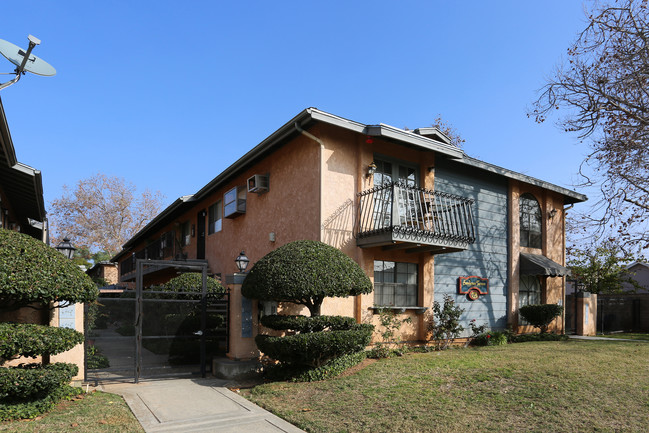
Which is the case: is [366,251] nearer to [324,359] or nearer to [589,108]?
[324,359]

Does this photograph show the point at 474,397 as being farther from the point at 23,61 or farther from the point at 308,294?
the point at 23,61

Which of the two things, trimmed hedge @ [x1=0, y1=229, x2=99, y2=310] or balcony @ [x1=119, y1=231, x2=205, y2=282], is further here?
balcony @ [x1=119, y1=231, x2=205, y2=282]

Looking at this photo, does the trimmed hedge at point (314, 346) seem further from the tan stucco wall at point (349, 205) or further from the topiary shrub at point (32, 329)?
the topiary shrub at point (32, 329)

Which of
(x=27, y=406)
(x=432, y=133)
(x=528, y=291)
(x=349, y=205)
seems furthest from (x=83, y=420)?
(x=528, y=291)

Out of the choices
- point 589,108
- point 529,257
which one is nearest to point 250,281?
point 529,257

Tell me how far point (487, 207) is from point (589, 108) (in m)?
4.34

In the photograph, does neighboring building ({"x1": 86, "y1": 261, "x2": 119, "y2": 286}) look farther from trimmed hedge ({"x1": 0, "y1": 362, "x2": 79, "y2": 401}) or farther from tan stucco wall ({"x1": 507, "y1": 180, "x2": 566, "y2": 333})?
trimmed hedge ({"x1": 0, "y1": 362, "x2": 79, "y2": 401})

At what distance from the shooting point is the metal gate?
8.64 m

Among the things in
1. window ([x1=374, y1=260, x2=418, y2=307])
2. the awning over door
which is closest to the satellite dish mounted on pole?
window ([x1=374, y1=260, x2=418, y2=307])

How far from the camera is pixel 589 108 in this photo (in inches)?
550

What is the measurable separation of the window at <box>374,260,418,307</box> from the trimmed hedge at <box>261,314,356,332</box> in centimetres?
254

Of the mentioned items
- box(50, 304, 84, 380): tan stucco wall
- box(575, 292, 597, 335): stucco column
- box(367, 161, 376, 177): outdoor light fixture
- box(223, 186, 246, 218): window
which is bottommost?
box(575, 292, 597, 335): stucco column

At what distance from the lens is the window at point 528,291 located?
14773mm

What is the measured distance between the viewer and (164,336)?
902 centimetres
